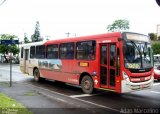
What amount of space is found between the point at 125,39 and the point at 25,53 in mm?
11150

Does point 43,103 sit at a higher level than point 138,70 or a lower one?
lower

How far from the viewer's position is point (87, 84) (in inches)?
528

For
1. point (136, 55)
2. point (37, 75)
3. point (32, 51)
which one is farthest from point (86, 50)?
point (32, 51)

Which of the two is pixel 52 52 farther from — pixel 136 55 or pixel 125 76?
pixel 125 76

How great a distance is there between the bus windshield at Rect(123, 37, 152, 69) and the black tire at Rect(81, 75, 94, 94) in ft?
7.89

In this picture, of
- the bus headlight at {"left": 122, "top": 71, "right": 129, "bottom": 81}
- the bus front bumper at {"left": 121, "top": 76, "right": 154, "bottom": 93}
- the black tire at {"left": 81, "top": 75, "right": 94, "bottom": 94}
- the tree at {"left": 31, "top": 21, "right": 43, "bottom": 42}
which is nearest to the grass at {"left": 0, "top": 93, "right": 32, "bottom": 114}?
the bus front bumper at {"left": 121, "top": 76, "right": 154, "bottom": 93}

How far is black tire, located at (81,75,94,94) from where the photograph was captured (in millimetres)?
13133

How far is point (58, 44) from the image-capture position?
16.0 metres

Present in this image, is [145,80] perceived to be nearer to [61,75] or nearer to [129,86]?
[129,86]

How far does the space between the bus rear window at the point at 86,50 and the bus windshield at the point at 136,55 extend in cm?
196

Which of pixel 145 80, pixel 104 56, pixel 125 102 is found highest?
pixel 104 56

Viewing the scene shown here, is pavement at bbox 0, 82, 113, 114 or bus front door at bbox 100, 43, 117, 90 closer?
pavement at bbox 0, 82, 113, 114

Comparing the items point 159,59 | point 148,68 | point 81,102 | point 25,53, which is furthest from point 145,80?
point 159,59

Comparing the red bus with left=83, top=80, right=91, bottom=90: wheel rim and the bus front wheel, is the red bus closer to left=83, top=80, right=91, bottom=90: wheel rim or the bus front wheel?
left=83, top=80, right=91, bottom=90: wheel rim
